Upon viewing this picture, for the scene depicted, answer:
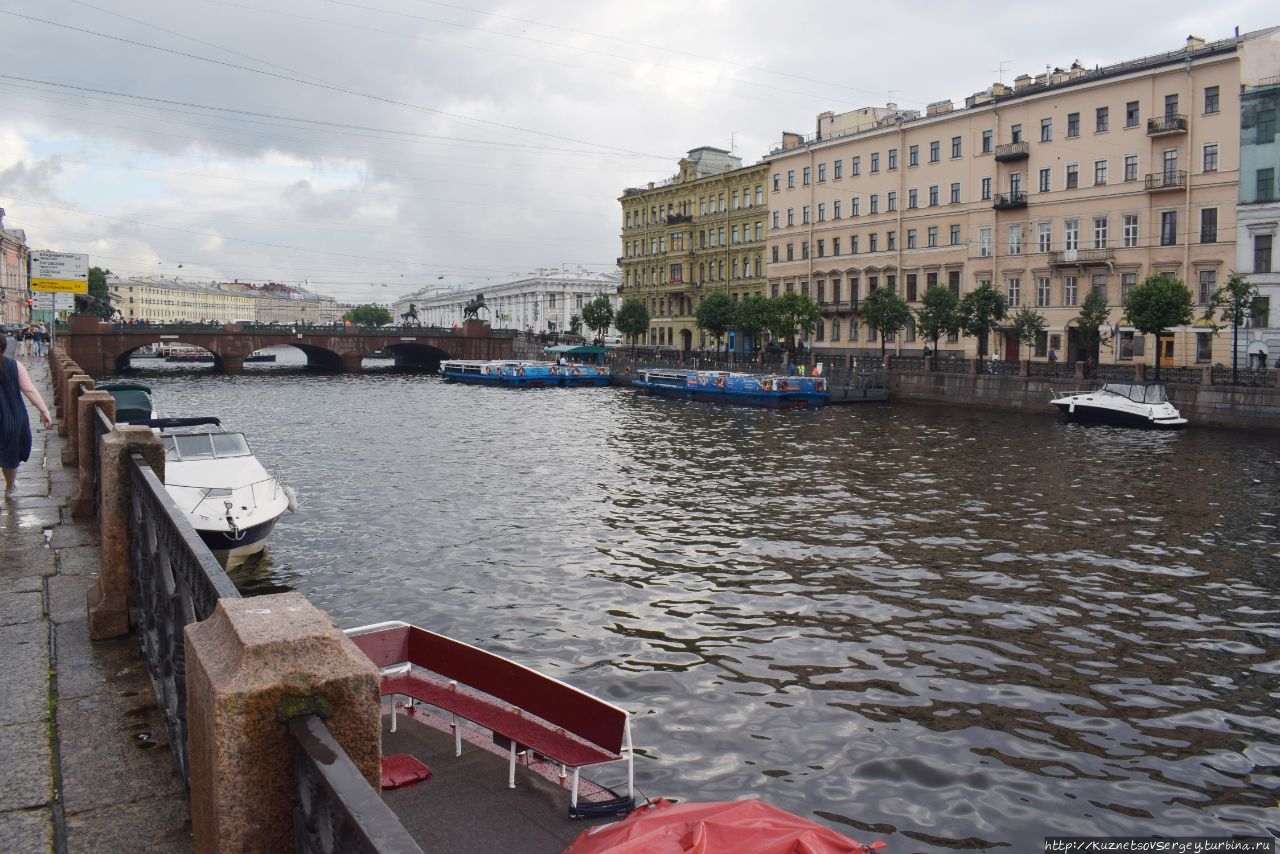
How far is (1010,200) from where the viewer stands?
176 ft

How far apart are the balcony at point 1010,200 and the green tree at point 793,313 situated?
12.5 metres

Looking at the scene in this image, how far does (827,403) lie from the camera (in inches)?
1940

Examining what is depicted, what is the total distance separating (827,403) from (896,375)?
421 cm

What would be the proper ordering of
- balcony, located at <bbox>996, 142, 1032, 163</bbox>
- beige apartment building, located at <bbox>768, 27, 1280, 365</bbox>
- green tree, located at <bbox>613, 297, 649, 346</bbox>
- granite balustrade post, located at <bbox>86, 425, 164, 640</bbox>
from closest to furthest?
granite balustrade post, located at <bbox>86, 425, 164, 640</bbox> < beige apartment building, located at <bbox>768, 27, 1280, 365</bbox> < balcony, located at <bbox>996, 142, 1032, 163</bbox> < green tree, located at <bbox>613, 297, 649, 346</bbox>

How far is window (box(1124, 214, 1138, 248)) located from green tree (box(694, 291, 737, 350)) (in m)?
26.6

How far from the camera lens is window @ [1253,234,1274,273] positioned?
42625 mm

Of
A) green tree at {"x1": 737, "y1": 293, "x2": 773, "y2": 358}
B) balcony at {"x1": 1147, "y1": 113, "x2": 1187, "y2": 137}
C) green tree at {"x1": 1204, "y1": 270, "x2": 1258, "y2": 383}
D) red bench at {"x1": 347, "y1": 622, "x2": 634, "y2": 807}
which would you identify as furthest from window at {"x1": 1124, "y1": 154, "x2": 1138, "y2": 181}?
red bench at {"x1": 347, "y1": 622, "x2": 634, "y2": 807}

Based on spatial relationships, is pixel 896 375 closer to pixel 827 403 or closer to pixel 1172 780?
pixel 827 403

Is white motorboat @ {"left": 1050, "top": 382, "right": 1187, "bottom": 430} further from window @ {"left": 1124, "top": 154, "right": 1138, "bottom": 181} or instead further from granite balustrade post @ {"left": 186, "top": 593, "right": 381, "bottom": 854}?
granite balustrade post @ {"left": 186, "top": 593, "right": 381, "bottom": 854}

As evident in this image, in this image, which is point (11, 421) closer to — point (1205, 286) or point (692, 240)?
point (1205, 286)

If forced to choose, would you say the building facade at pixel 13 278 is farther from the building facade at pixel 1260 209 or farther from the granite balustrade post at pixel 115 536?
the granite balustrade post at pixel 115 536

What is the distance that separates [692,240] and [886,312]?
3238 cm

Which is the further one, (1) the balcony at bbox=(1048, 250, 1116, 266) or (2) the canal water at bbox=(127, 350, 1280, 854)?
(1) the balcony at bbox=(1048, 250, 1116, 266)

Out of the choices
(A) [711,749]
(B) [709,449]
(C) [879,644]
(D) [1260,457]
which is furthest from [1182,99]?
(A) [711,749]
